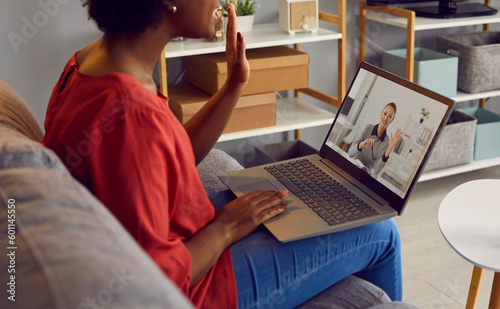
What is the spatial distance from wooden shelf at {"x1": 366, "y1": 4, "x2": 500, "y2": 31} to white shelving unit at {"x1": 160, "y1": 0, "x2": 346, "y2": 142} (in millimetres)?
284

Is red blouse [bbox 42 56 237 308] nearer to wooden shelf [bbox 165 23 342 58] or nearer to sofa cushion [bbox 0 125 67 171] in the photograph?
sofa cushion [bbox 0 125 67 171]

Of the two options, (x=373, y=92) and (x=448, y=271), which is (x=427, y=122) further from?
(x=448, y=271)

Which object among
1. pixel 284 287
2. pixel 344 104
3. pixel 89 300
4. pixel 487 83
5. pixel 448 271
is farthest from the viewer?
pixel 487 83

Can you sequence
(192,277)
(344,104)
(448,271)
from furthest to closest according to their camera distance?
(448,271) < (344,104) < (192,277)

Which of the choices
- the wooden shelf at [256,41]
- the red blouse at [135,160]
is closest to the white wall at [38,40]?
the wooden shelf at [256,41]

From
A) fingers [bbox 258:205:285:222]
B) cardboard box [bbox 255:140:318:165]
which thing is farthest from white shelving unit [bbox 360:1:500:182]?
fingers [bbox 258:205:285:222]

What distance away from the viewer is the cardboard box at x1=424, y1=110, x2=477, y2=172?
2291mm

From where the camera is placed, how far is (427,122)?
3.30 ft

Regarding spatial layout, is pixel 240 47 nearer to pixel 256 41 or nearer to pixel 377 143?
pixel 377 143

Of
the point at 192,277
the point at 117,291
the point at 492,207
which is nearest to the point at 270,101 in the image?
the point at 492,207

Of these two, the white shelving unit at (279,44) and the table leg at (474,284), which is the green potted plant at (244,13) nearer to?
the white shelving unit at (279,44)

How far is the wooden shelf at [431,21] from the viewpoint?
220 centimetres

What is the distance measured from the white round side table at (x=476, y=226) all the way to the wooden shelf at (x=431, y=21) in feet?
3.21

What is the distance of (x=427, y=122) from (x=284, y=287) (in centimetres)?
40
